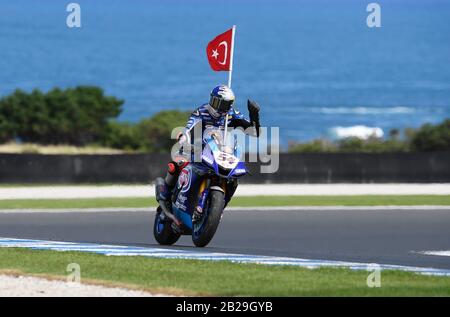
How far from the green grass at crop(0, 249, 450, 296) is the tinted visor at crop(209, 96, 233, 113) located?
2170 millimetres

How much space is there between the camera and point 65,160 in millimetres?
28391

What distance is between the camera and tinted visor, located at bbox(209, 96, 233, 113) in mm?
14383

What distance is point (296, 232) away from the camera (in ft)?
57.7

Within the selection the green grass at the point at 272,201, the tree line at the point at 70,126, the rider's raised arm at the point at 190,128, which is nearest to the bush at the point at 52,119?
the tree line at the point at 70,126

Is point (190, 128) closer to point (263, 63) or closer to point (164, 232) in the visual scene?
point (164, 232)

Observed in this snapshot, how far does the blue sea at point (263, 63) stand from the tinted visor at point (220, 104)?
213 ft

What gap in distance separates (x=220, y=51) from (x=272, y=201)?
923cm

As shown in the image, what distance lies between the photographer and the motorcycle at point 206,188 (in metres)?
14.0

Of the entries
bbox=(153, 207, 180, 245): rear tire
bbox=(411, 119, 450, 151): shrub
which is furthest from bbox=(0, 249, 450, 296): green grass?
bbox=(411, 119, 450, 151): shrub

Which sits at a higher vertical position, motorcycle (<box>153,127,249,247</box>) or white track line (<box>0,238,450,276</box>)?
motorcycle (<box>153,127,249,247</box>)

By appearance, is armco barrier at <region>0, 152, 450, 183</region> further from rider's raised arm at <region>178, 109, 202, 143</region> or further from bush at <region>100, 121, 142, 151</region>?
rider's raised arm at <region>178, 109, 202, 143</region>

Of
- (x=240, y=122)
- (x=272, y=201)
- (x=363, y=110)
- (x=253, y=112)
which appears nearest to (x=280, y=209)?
(x=272, y=201)

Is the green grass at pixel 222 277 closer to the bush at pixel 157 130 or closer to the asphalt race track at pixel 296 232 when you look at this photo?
the asphalt race track at pixel 296 232

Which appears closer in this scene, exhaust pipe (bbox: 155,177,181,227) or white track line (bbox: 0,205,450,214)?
exhaust pipe (bbox: 155,177,181,227)
